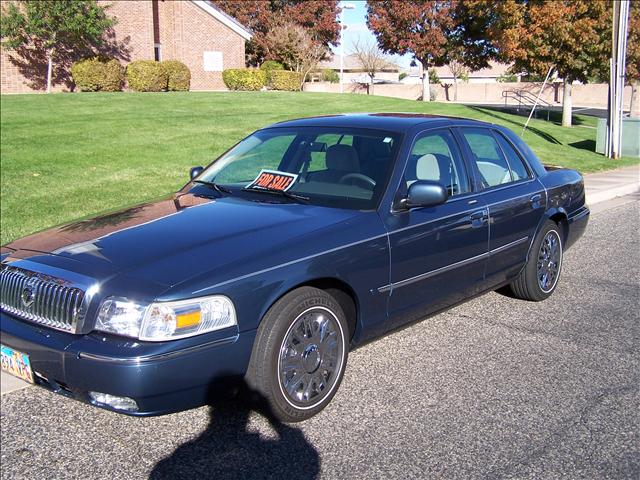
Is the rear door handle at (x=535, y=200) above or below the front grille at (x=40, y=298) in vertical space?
above

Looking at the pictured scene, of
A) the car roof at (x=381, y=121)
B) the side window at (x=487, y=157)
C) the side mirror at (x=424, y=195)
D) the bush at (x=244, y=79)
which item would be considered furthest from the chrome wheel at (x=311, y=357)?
the bush at (x=244, y=79)

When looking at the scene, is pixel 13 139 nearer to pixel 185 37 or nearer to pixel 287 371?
pixel 287 371

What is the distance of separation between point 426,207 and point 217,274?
174 centimetres

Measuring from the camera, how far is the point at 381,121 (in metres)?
5.12

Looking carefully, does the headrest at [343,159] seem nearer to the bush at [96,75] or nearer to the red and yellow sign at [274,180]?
the red and yellow sign at [274,180]

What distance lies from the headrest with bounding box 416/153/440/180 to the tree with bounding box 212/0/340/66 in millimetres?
40782

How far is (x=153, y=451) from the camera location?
3.60 meters

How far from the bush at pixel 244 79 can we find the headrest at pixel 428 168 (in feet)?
86.8

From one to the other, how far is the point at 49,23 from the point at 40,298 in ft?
74.5

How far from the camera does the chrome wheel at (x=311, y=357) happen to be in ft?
12.3

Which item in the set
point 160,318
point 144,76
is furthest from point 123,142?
point 144,76

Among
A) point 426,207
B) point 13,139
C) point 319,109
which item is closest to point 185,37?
point 319,109

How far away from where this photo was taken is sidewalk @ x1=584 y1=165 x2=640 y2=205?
1221cm

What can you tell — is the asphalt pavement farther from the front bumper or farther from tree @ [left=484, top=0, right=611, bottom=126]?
tree @ [left=484, top=0, right=611, bottom=126]
